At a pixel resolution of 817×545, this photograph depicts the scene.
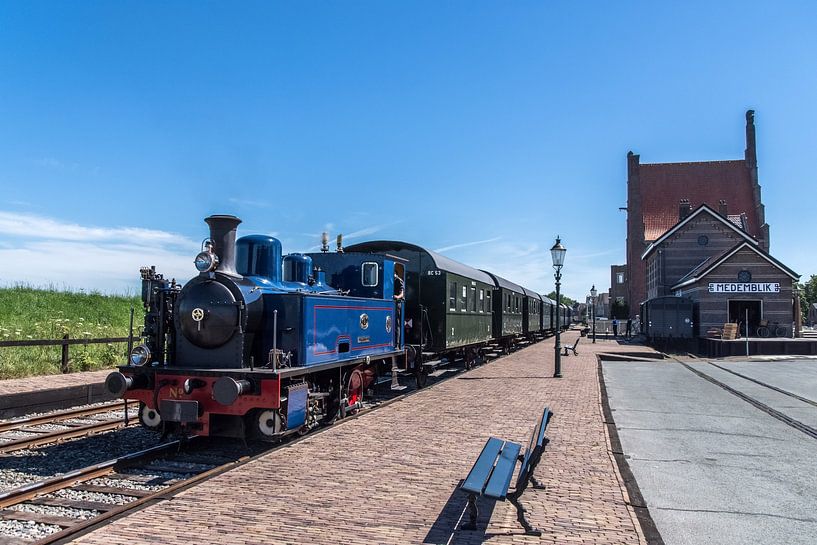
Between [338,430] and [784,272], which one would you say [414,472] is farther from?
[784,272]

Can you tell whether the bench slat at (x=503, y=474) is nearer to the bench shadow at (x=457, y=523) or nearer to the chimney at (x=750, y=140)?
the bench shadow at (x=457, y=523)

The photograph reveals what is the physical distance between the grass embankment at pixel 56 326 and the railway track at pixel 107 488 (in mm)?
2074

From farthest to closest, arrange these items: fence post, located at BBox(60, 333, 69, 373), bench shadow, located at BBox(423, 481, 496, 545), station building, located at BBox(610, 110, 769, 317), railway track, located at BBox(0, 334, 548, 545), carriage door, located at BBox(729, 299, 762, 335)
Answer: station building, located at BBox(610, 110, 769, 317) → carriage door, located at BBox(729, 299, 762, 335) → fence post, located at BBox(60, 333, 69, 373) → railway track, located at BBox(0, 334, 548, 545) → bench shadow, located at BBox(423, 481, 496, 545)

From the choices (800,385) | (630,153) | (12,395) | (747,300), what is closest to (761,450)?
(800,385)

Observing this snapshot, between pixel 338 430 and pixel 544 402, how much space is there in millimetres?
4918

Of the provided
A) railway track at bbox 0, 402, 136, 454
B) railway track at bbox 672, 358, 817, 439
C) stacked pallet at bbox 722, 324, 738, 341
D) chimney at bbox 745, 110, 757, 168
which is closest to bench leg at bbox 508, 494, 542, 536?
railway track at bbox 0, 402, 136, 454

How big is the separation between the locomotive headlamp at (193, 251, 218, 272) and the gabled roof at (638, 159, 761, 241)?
50.8m

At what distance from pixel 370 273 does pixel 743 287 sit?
28.6m

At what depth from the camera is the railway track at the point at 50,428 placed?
7.95 meters

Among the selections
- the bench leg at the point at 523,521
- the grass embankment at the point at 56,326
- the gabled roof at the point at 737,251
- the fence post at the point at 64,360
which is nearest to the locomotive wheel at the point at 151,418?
the grass embankment at the point at 56,326

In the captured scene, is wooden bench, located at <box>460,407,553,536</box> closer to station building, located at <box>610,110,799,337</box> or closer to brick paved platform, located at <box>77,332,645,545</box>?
brick paved platform, located at <box>77,332,645,545</box>

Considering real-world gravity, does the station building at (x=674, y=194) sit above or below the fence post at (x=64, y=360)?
above

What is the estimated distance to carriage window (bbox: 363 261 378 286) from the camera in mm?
10820

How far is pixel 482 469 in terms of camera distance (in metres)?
4.95
